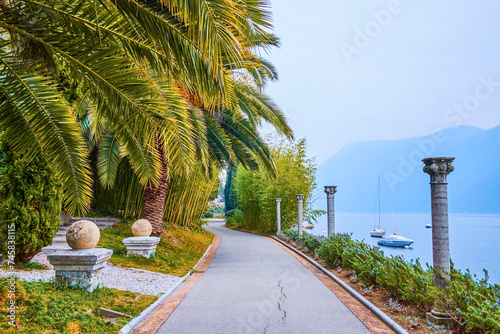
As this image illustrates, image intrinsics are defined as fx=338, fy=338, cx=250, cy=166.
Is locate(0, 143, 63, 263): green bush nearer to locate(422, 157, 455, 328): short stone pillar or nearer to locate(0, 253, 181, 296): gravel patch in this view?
locate(0, 253, 181, 296): gravel patch

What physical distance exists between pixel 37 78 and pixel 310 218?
749 inches

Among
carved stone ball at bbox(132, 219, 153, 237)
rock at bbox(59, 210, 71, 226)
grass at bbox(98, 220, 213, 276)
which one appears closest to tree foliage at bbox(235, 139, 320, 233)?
grass at bbox(98, 220, 213, 276)

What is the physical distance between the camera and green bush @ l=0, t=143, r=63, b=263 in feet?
21.4

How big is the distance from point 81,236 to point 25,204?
203 centimetres

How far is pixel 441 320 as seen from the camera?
4.36m

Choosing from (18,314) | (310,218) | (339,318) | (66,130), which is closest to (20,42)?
(66,130)

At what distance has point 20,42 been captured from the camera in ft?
12.5

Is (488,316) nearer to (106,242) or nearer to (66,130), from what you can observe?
(66,130)

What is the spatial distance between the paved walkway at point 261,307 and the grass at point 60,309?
0.79 m

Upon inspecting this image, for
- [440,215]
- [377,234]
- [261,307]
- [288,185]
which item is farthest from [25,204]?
[377,234]

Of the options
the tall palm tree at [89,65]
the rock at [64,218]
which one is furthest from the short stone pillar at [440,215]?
the rock at [64,218]

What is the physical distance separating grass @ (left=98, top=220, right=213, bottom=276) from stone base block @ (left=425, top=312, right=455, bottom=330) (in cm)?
549

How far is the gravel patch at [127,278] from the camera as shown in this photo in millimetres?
6094

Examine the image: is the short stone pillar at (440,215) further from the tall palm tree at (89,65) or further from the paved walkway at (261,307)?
the tall palm tree at (89,65)
